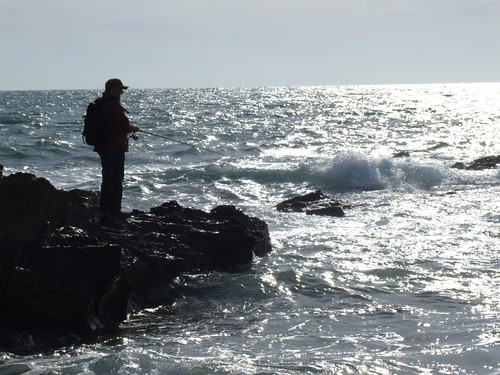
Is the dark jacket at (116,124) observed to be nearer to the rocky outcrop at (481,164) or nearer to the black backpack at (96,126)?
the black backpack at (96,126)

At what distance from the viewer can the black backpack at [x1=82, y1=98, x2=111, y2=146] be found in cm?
838

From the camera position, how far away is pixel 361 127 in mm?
41875

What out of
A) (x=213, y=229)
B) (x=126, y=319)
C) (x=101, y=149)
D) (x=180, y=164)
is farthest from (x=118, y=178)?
(x=180, y=164)

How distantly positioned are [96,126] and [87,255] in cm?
216

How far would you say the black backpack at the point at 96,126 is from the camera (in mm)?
8375

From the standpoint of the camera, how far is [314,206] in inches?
540

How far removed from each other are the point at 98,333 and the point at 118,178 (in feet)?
8.64

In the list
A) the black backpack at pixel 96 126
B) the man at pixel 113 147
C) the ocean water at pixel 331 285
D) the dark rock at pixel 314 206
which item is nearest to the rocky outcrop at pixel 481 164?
the ocean water at pixel 331 285

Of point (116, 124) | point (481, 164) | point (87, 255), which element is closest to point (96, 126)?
point (116, 124)

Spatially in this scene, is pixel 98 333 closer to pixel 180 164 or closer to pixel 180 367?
pixel 180 367

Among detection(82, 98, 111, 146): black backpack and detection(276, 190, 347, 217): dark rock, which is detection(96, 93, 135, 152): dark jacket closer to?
detection(82, 98, 111, 146): black backpack

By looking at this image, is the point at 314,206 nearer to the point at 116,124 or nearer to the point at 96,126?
the point at 116,124

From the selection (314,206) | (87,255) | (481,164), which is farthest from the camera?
(481,164)

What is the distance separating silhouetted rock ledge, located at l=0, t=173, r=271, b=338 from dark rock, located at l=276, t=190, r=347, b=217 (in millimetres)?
3974
